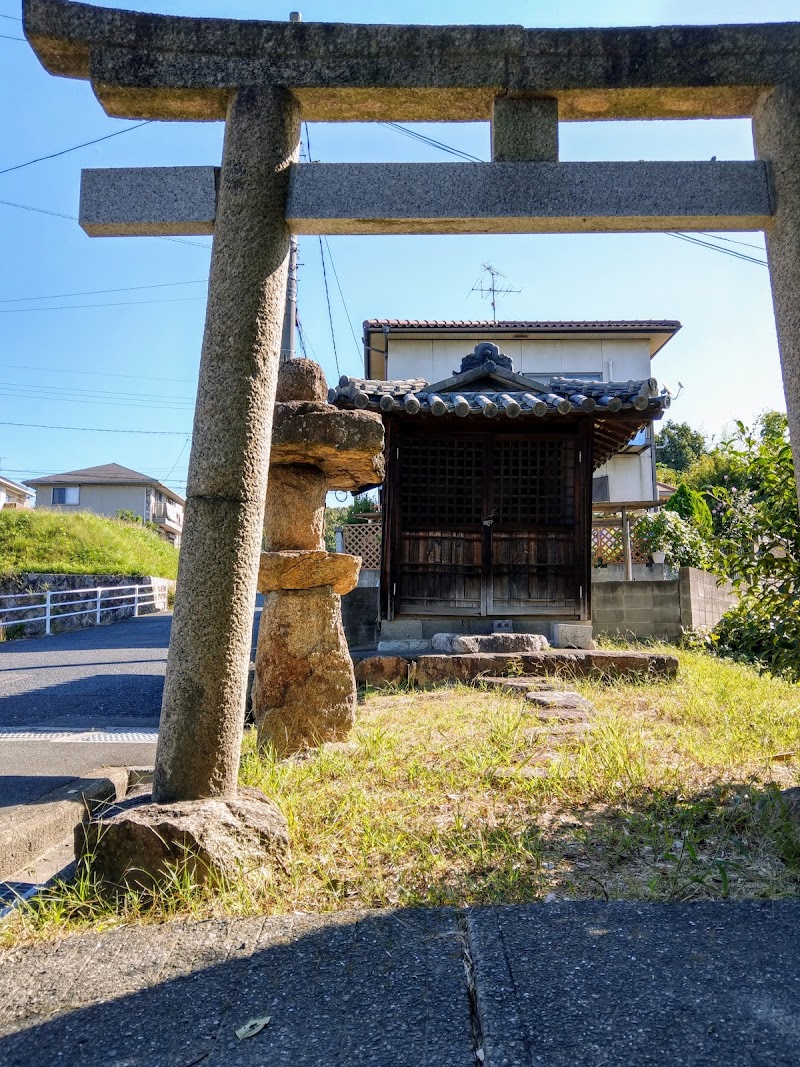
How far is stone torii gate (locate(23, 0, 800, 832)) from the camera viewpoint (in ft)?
10.2

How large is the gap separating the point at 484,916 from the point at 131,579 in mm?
22273

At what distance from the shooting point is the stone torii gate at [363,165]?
122 inches

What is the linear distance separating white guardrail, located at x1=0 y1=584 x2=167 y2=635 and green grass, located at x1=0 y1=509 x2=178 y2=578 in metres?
1.22

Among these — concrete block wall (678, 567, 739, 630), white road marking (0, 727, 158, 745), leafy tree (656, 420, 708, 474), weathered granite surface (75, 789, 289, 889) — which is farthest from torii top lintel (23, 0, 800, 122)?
leafy tree (656, 420, 708, 474)

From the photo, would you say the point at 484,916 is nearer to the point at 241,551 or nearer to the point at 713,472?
the point at 241,551

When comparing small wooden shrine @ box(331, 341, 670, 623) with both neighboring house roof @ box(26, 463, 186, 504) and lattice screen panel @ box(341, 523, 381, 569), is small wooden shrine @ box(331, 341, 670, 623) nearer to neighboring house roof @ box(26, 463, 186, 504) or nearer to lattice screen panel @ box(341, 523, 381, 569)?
lattice screen panel @ box(341, 523, 381, 569)

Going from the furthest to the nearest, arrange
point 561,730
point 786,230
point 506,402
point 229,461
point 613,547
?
point 613,547 < point 506,402 < point 561,730 < point 786,230 < point 229,461

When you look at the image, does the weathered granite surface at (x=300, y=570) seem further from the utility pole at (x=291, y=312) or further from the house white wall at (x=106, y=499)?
the house white wall at (x=106, y=499)

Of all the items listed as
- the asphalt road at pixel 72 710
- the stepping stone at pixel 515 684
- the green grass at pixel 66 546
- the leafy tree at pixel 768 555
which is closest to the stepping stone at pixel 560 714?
the stepping stone at pixel 515 684

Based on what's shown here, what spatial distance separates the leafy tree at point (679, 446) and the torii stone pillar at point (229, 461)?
34.8m

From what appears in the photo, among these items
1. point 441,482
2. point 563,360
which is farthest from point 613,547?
point 441,482

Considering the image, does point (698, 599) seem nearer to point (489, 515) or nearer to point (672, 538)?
Result: point (672, 538)

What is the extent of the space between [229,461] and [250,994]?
79.5 inches

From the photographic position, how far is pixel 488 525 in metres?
8.56
